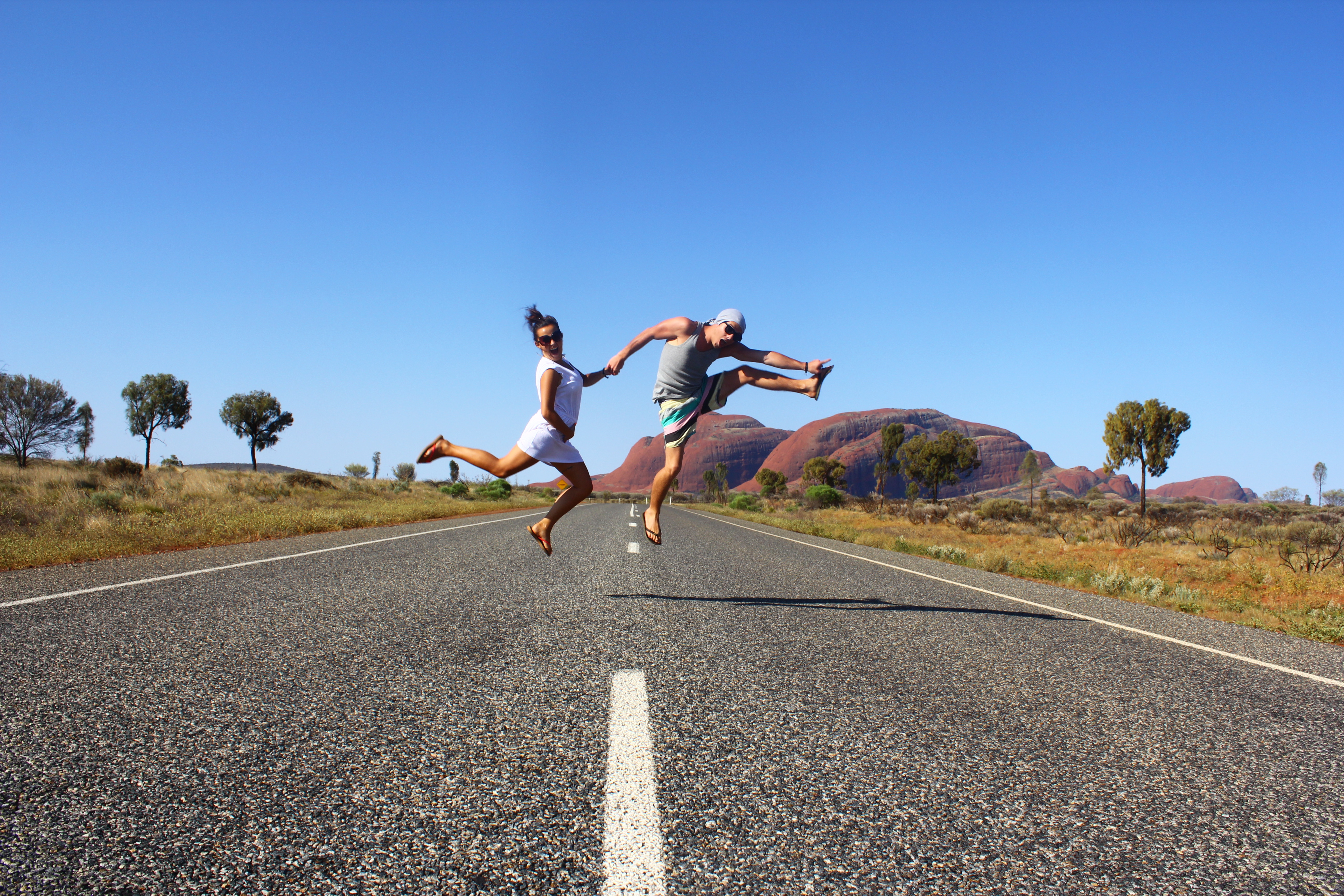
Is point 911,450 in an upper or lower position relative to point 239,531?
upper

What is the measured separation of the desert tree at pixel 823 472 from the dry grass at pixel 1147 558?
61866 millimetres

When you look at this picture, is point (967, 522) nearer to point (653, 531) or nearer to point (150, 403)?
point (653, 531)

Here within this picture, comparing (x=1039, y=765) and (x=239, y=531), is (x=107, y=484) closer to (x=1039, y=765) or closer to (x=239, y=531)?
(x=239, y=531)

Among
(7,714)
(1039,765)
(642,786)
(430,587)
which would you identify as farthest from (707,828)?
(430,587)

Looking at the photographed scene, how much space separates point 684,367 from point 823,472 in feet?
320

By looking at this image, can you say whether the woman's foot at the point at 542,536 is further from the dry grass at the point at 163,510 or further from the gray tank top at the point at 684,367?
the dry grass at the point at 163,510

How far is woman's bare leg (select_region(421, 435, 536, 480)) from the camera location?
191 inches

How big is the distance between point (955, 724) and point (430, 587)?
4754 millimetres

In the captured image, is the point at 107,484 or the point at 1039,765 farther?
the point at 107,484

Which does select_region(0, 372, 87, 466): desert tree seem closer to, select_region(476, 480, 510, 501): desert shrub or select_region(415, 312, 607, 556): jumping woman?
select_region(476, 480, 510, 501): desert shrub

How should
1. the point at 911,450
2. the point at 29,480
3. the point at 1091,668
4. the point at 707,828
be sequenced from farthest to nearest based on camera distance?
1. the point at 911,450
2. the point at 29,480
3. the point at 1091,668
4. the point at 707,828

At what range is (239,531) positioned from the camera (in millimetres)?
11695

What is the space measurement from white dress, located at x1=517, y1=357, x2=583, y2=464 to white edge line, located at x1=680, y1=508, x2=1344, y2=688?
5.12 meters

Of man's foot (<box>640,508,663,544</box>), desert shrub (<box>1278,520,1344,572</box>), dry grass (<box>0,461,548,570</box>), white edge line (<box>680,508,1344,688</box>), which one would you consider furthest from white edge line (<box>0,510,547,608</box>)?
desert shrub (<box>1278,520,1344,572</box>)
